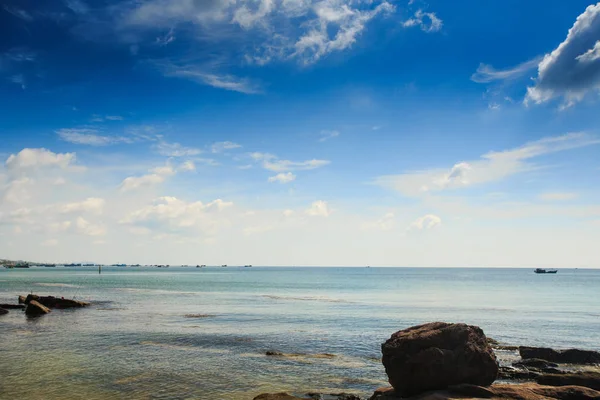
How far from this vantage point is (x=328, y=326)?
48.5m

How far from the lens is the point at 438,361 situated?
754 inches

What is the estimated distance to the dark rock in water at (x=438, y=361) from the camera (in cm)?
1914

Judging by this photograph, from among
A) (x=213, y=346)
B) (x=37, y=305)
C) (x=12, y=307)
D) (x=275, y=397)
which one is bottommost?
(x=213, y=346)

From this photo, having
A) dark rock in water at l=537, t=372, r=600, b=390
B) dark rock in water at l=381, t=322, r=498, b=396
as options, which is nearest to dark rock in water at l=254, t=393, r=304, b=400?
dark rock in water at l=381, t=322, r=498, b=396

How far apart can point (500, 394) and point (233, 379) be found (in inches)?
595

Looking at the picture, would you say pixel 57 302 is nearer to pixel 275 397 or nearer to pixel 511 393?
pixel 275 397

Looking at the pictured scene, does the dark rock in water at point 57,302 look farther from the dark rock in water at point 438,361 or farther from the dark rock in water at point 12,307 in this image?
the dark rock in water at point 438,361

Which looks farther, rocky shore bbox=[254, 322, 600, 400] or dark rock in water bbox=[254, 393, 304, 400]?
dark rock in water bbox=[254, 393, 304, 400]

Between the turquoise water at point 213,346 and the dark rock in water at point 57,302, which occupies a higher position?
the dark rock in water at point 57,302

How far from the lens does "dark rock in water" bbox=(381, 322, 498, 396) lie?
19141mm

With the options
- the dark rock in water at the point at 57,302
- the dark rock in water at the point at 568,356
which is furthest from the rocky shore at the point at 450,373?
the dark rock in water at the point at 57,302

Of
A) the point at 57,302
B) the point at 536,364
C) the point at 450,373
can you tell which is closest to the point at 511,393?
the point at 450,373

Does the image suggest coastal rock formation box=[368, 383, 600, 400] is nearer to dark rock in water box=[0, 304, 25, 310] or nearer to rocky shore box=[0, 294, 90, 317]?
rocky shore box=[0, 294, 90, 317]

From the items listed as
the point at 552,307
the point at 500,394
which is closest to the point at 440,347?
the point at 500,394
